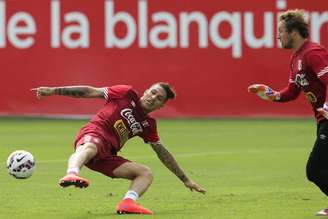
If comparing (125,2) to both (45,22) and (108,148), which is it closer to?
(45,22)

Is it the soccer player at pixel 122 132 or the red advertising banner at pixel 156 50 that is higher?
the soccer player at pixel 122 132

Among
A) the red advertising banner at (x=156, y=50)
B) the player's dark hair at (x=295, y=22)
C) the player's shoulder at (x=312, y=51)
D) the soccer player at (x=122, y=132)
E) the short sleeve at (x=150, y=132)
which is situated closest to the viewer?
the player's shoulder at (x=312, y=51)

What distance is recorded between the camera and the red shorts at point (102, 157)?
1127 cm

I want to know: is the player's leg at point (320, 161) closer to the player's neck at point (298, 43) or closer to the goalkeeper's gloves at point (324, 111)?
the goalkeeper's gloves at point (324, 111)

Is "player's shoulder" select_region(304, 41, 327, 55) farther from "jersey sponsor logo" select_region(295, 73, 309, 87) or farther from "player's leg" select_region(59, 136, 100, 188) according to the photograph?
"player's leg" select_region(59, 136, 100, 188)

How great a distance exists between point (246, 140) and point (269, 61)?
202 inches

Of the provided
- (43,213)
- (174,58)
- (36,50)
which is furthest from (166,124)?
(43,213)

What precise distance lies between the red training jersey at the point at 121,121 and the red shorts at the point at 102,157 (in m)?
0.08

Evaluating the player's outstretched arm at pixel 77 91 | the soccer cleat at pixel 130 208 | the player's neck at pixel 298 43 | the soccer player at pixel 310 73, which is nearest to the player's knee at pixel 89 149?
Result: the player's outstretched arm at pixel 77 91

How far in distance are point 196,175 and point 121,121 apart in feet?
14.7

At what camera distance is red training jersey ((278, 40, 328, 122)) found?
35.1 feet

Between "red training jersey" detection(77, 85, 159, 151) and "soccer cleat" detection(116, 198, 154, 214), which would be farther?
"red training jersey" detection(77, 85, 159, 151)

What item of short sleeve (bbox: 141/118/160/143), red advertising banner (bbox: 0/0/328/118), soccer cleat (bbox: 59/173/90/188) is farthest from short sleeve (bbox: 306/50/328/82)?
red advertising banner (bbox: 0/0/328/118)

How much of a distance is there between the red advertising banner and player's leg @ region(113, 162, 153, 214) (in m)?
14.5
